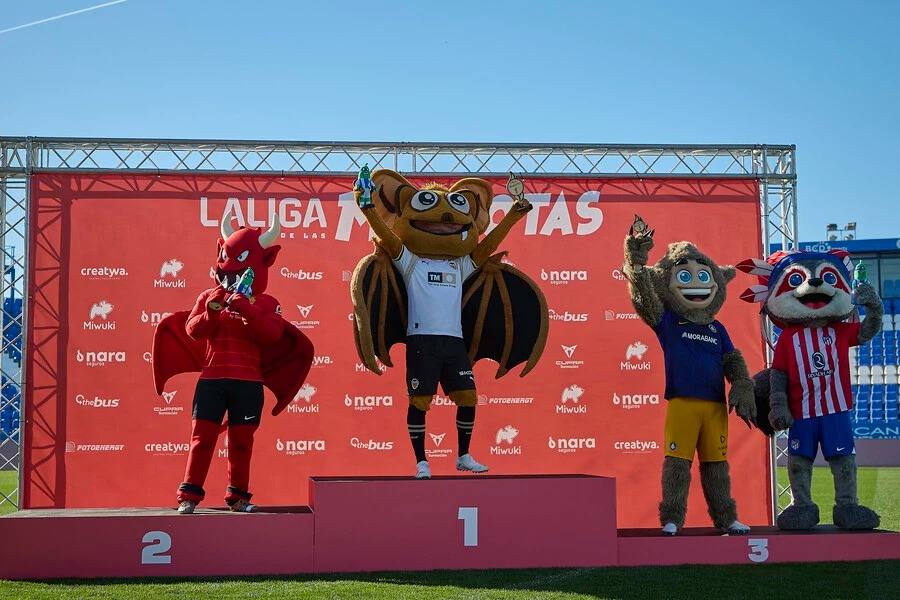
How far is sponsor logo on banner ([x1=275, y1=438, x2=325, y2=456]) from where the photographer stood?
7.12 metres

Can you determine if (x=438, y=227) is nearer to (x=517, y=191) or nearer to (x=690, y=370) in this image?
(x=517, y=191)

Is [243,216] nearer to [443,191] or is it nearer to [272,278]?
[272,278]

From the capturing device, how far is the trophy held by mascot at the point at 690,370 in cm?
540

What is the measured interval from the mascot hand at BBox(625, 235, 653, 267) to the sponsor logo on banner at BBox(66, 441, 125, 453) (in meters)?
3.93

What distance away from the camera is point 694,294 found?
220 inches

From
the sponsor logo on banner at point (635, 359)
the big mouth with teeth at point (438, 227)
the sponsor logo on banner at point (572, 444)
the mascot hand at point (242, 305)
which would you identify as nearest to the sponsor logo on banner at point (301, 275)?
the big mouth with teeth at point (438, 227)

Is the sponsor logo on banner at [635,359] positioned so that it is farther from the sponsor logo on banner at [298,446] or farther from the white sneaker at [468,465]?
the sponsor logo on banner at [298,446]

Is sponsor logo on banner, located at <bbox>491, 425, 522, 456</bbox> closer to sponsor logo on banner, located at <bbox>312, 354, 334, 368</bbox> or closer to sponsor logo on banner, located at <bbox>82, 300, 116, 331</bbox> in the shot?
sponsor logo on banner, located at <bbox>312, 354, 334, 368</bbox>

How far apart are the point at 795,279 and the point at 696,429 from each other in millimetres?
1111

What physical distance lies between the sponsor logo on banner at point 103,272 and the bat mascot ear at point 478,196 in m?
2.79

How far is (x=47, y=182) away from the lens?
710cm

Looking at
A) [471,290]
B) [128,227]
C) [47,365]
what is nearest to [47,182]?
[128,227]

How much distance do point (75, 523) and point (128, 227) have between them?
2991mm

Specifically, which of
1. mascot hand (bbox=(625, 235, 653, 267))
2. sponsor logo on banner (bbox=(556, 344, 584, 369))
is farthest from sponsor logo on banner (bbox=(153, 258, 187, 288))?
mascot hand (bbox=(625, 235, 653, 267))
